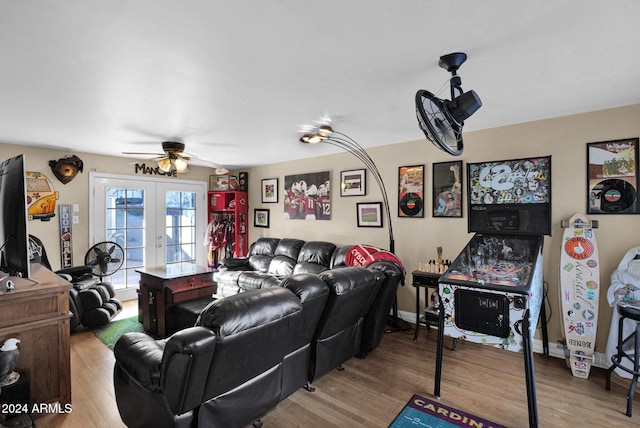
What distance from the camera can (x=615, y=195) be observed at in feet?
9.50

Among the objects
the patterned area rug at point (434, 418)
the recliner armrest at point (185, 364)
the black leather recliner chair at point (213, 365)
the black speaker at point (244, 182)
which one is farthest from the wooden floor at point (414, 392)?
the black speaker at point (244, 182)

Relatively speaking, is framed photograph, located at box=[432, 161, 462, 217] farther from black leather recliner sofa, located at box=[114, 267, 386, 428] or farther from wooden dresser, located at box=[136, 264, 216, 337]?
wooden dresser, located at box=[136, 264, 216, 337]

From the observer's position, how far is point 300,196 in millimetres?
5531

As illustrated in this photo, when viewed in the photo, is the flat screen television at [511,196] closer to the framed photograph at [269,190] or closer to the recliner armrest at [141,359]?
the recliner armrest at [141,359]

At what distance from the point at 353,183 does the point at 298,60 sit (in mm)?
2867

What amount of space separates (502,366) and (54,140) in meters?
5.86

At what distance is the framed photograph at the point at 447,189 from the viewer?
380 centimetres

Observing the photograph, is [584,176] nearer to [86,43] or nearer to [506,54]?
[506,54]

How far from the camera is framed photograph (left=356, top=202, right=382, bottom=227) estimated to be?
14.8ft

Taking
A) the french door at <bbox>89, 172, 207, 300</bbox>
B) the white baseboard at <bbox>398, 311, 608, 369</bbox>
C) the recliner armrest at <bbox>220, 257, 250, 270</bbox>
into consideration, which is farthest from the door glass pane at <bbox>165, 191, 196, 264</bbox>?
the white baseboard at <bbox>398, 311, 608, 369</bbox>

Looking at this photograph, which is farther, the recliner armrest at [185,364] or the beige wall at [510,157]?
the beige wall at [510,157]

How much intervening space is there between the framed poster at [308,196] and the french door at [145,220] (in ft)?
6.53

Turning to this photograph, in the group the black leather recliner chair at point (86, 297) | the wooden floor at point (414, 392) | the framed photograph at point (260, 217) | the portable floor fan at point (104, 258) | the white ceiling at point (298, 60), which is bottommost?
the wooden floor at point (414, 392)

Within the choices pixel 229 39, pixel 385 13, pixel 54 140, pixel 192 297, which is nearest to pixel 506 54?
pixel 385 13
